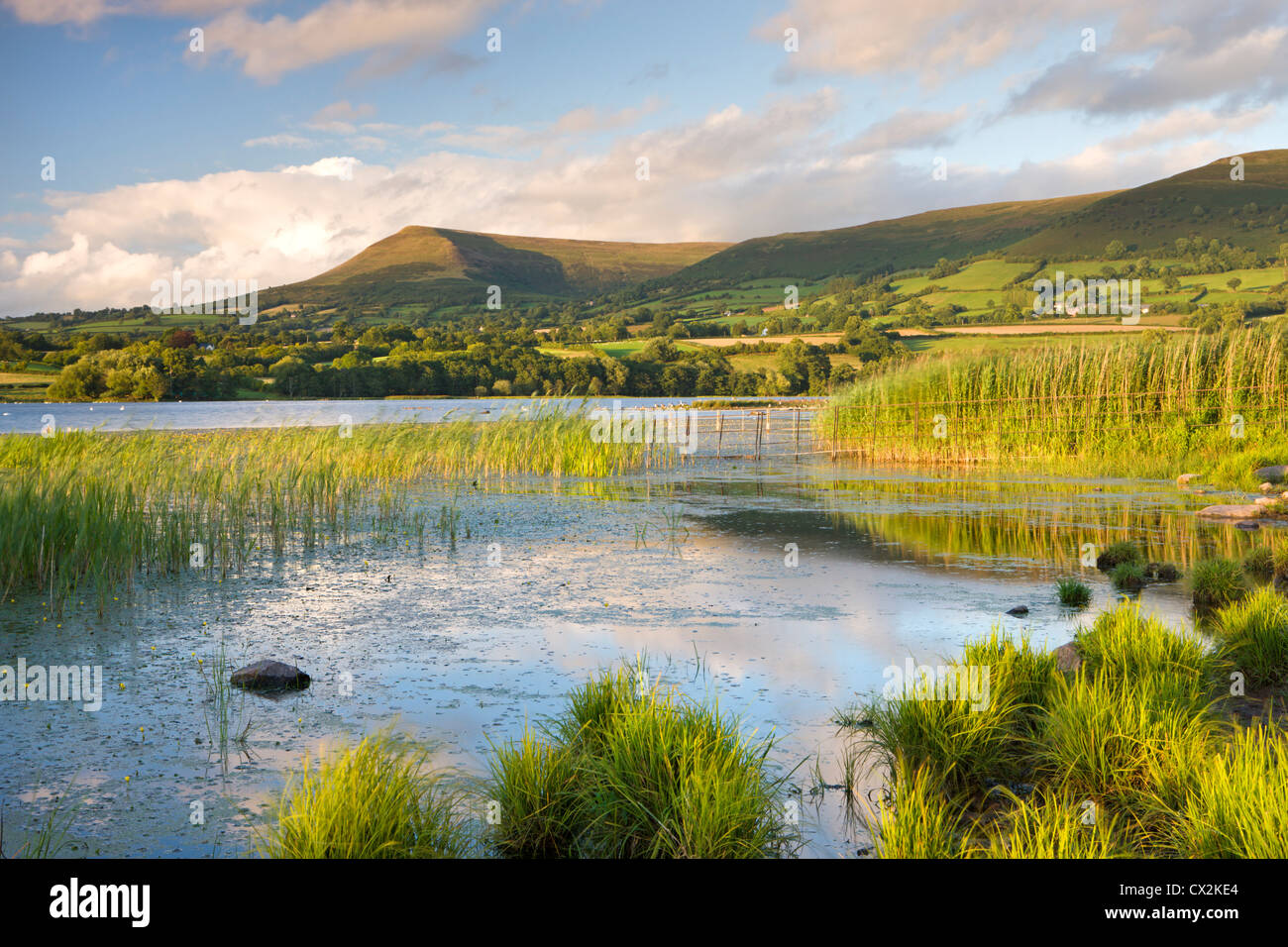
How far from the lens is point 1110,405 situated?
79.3ft

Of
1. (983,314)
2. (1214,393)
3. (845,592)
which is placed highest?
(983,314)

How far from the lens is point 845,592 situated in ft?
33.2

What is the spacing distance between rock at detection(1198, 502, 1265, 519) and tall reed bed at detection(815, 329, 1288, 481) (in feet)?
16.7

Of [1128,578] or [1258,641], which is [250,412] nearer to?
[1128,578]

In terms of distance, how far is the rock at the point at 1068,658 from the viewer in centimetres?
636

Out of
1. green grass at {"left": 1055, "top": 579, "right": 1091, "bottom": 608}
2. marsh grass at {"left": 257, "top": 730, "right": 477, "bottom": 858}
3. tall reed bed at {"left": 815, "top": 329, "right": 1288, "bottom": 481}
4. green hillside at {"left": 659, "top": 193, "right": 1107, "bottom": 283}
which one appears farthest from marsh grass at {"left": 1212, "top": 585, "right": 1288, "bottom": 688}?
green hillside at {"left": 659, "top": 193, "right": 1107, "bottom": 283}

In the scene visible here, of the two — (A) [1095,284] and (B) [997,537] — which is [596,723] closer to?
(B) [997,537]

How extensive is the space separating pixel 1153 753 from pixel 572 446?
2034 centimetres

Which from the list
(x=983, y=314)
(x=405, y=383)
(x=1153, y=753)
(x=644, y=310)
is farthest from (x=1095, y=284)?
(x=1153, y=753)

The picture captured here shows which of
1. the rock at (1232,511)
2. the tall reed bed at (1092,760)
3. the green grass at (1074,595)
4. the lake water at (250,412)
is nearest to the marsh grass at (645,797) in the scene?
the tall reed bed at (1092,760)

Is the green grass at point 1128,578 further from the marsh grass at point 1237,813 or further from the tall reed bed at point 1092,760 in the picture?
the marsh grass at point 1237,813

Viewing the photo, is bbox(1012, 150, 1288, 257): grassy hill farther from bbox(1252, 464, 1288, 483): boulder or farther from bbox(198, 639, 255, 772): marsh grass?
bbox(198, 639, 255, 772): marsh grass

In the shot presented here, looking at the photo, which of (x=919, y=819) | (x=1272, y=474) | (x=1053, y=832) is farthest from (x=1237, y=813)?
(x=1272, y=474)

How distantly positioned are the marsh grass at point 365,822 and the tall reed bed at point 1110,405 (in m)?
20.6
